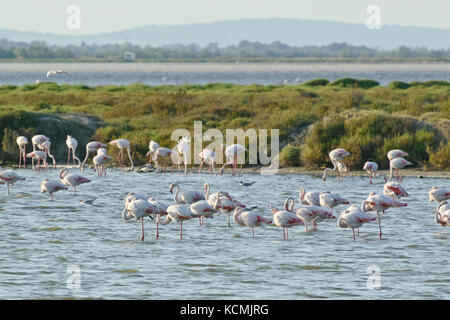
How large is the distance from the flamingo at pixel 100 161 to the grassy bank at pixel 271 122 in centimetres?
239

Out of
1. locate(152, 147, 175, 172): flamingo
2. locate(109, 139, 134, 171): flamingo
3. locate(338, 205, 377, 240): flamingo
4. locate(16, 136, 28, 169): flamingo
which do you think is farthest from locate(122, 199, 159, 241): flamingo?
locate(16, 136, 28, 169): flamingo

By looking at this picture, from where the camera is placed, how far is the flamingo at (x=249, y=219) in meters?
14.4

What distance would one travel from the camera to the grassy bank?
23.9 m

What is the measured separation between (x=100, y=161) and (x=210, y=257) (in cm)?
996

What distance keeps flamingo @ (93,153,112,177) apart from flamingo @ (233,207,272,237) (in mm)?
8374

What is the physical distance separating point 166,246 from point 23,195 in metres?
7.15

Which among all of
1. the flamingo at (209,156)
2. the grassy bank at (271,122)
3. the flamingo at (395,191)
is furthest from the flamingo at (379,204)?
the grassy bank at (271,122)

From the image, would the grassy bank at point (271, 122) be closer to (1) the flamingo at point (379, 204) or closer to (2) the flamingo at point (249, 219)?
(1) the flamingo at point (379, 204)

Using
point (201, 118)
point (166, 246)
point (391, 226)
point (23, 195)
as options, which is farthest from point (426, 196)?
point (201, 118)

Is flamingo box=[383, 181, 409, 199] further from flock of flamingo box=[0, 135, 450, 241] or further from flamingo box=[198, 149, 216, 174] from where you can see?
flamingo box=[198, 149, 216, 174]

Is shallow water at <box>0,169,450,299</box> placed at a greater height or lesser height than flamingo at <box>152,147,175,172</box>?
lesser

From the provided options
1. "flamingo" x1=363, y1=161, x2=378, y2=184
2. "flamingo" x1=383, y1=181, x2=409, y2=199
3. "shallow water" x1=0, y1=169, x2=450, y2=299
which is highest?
"flamingo" x1=383, y1=181, x2=409, y2=199

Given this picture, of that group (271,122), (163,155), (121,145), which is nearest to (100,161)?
(121,145)

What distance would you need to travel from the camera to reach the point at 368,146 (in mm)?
23875
